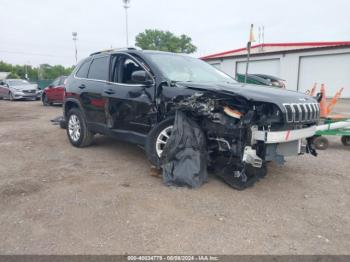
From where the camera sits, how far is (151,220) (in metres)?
3.31

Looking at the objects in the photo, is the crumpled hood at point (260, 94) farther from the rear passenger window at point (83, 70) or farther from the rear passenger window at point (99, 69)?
the rear passenger window at point (83, 70)

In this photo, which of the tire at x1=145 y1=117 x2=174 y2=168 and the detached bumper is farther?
the tire at x1=145 y1=117 x2=174 y2=168

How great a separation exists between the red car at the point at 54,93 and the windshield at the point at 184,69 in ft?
37.7

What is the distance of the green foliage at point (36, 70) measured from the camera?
76.2 metres

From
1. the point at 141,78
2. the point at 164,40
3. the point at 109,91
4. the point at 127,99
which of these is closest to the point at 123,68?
the point at 109,91

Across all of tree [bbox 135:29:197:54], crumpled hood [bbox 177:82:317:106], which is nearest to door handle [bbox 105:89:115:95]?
crumpled hood [bbox 177:82:317:106]

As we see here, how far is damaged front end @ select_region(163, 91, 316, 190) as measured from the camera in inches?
151

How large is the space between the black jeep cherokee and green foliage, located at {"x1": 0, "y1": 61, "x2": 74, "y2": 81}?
72.8 meters

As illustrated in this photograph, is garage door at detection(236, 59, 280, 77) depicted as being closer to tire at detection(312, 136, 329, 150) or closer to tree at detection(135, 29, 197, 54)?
tire at detection(312, 136, 329, 150)

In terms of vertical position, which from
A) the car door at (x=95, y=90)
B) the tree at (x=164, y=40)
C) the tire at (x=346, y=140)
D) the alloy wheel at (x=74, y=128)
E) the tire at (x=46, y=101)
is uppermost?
the tree at (x=164, y=40)

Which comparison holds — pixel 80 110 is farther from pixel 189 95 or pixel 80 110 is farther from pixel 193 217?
pixel 193 217

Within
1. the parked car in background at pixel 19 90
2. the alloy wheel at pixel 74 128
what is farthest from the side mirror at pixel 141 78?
the parked car in background at pixel 19 90

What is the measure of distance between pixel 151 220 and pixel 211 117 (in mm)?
1504

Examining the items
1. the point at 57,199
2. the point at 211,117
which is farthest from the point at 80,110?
the point at 211,117
